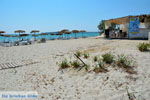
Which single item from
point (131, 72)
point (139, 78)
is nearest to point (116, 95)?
point (139, 78)

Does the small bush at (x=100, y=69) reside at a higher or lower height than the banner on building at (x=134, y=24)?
lower

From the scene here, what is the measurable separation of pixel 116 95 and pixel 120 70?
124 centimetres

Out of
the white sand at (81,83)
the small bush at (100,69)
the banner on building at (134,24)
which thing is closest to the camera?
the white sand at (81,83)

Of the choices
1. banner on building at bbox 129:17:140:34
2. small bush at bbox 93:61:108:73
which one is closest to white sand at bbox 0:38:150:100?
small bush at bbox 93:61:108:73

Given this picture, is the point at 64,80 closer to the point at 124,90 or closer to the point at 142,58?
the point at 124,90

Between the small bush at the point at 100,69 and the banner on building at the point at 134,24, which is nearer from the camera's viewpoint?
the small bush at the point at 100,69

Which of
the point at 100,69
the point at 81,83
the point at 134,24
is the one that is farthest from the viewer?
the point at 134,24

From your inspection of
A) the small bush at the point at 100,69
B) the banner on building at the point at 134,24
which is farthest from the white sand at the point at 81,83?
the banner on building at the point at 134,24

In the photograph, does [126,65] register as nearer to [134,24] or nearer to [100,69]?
[100,69]

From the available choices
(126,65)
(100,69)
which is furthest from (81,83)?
(126,65)

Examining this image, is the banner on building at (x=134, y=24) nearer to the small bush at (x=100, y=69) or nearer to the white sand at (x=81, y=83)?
the white sand at (x=81, y=83)

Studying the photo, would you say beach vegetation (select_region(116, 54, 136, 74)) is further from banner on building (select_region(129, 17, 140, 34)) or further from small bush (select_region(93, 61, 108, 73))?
banner on building (select_region(129, 17, 140, 34))

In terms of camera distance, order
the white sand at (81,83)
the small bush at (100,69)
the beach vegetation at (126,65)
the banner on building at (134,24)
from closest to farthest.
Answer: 1. the white sand at (81,83)
2. the beach vegetation at (126,65)
3. the small bush at (100,69)
4. the banner on building at (134,24)

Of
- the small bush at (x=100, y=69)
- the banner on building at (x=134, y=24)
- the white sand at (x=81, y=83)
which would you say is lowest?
the white sand at (x=81, y=83)
